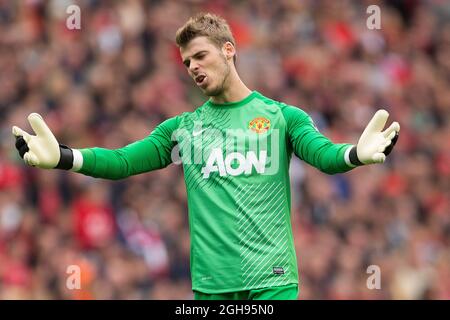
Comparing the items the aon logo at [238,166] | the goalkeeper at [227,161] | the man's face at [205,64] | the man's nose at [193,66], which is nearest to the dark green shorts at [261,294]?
the goalkeeper at [227,161]

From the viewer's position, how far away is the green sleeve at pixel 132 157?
21.3ft

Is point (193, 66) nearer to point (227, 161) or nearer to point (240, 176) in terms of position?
point (227, 161)

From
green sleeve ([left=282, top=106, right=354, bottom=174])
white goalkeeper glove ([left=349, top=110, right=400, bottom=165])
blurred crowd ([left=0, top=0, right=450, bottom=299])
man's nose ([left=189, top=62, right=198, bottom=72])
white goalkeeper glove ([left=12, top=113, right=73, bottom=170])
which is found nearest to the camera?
white goalkeeper glove ([left=349, top=110, right=400, bottom=165])

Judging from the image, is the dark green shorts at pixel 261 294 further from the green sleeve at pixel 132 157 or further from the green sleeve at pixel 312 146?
the green sleeve at pixel 132 157

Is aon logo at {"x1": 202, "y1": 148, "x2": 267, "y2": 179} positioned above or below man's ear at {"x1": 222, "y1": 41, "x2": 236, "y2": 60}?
below

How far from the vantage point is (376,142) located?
19.5 feet

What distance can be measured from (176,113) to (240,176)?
307 inches

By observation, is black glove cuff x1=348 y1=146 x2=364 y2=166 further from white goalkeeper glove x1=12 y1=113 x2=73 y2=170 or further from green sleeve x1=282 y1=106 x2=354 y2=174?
white goalkeeper glove x1=12 y1=113 x2=73 y2=170

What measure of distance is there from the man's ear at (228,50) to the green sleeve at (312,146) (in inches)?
17.0

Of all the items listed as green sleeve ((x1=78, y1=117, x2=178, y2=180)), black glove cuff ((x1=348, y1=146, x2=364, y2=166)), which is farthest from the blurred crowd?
black glove cuff ((x1=348, y1=146, x2=364, y2=166))

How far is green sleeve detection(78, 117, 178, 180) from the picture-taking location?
6.50 m

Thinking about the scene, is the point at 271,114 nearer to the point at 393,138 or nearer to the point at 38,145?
the point at 393,138

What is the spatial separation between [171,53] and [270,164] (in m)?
8.70

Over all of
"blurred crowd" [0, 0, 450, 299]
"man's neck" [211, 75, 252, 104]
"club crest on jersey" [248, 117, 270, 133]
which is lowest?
"club crest on jersey" [248, 117, 270, 133]
